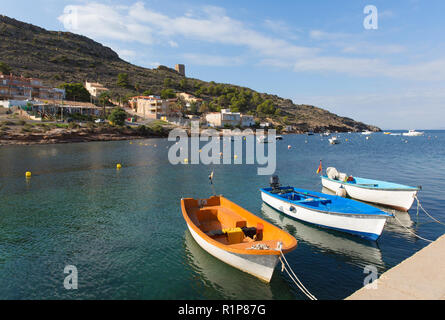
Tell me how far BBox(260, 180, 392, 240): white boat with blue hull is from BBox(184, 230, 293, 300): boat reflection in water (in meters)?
6.83

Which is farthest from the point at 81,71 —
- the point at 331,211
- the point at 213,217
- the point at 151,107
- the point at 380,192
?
the point at 331,211

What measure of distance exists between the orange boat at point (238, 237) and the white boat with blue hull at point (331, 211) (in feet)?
15.9

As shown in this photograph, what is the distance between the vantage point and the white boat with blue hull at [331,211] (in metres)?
15.5

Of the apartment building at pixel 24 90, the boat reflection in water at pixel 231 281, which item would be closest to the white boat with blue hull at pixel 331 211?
the boat reflection in water at pixel 231 281

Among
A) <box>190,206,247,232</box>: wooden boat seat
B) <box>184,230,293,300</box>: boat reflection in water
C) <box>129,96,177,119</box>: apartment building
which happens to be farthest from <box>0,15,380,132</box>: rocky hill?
<box>184,230,293,300</box>: boat reflection in water

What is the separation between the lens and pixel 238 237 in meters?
13.9

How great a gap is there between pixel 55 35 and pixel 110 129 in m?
160

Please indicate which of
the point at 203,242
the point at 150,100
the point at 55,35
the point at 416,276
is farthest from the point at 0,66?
the point at 416,276

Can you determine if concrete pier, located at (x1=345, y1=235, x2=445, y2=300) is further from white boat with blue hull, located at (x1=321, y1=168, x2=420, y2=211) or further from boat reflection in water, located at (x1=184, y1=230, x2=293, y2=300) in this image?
white boat with blue hull, located at (x1=321, y1=168, x2=420, y2=211)

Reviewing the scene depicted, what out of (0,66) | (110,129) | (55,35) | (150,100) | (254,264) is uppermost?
(55,35)

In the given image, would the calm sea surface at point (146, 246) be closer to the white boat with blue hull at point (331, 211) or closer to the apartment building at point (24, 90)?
the white boat with blue hull at point (331, 211)

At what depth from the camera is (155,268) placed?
42.0ft
